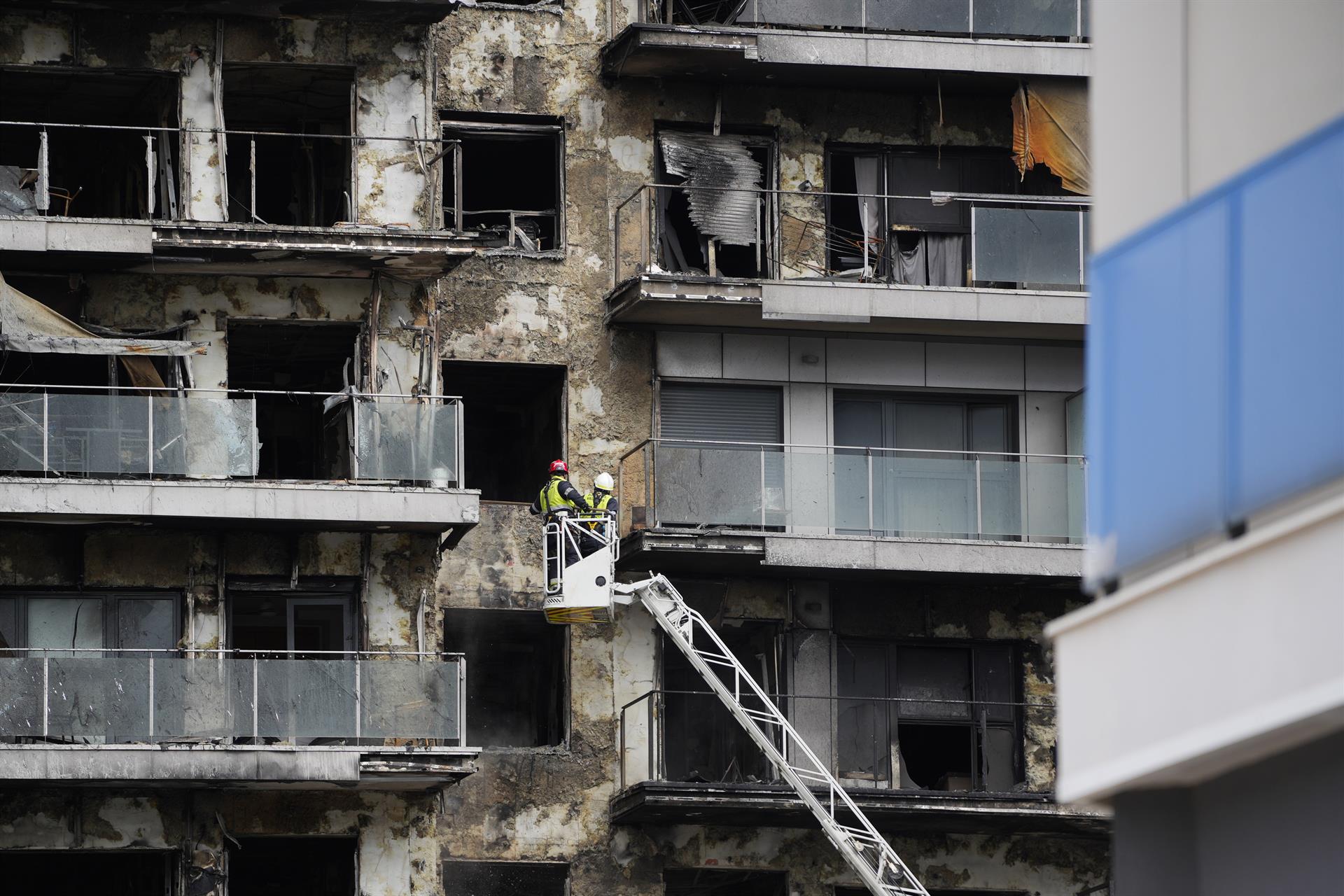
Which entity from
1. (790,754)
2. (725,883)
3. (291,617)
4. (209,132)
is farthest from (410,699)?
(209,132)

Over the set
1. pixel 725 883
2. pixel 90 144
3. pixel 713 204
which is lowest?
pixel 725 883

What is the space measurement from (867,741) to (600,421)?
4.92 metres

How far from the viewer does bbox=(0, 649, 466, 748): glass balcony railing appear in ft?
81.8

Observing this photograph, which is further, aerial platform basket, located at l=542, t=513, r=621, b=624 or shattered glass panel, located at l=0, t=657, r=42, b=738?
aerial platform basket, located at l=542, t=513, r=621, b=624

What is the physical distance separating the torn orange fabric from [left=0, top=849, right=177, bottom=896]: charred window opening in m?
13.0

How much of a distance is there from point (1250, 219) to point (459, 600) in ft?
67.9

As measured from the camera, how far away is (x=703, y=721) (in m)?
28.4

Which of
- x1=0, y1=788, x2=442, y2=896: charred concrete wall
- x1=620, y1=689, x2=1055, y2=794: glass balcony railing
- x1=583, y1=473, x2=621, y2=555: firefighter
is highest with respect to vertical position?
x1=583, y1=473, x2=621, y2=555: firefighter

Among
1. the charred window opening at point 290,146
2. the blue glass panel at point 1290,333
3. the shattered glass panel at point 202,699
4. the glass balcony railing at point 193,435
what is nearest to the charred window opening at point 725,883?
the glass balcony railing at point 193,435

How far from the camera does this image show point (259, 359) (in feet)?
93.8

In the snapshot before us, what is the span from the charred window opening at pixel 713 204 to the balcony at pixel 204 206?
9.81ft

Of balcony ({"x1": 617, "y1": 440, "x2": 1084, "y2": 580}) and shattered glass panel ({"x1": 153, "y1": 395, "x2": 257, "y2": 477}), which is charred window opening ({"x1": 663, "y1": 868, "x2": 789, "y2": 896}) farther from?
shattered glass panel ({"x1": 153, "y1": 395, "x2": 257, "y2": 477})

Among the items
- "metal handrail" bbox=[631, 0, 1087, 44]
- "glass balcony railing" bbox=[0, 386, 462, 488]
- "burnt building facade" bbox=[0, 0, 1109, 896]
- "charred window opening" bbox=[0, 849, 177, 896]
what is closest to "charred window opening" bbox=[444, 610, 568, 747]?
"burnt building facade" bbox=[0, 0, 1109, 896]

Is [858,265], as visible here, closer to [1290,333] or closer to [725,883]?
[725,883]
